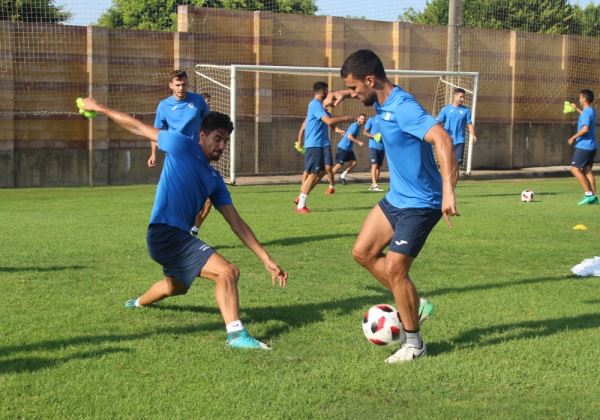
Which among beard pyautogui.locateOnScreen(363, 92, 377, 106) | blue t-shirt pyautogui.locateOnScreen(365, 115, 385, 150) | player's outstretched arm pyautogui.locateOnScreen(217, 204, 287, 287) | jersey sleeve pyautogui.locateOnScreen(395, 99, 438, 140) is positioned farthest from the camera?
blue t-shirt pyautogui.locateOnScreen(365, 115, 385, 150)

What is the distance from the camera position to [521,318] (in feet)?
24.4

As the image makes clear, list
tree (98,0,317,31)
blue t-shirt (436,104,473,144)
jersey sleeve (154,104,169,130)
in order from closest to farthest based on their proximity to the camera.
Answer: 1. jersey sleeve (154,104,169,130)
2. blue t-shirt (436,104,473,144)
3. tree (98,0,317,31)

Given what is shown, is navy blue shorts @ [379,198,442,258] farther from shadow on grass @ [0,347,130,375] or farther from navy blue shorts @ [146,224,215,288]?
shadow on grass @ [0,347,130,375]

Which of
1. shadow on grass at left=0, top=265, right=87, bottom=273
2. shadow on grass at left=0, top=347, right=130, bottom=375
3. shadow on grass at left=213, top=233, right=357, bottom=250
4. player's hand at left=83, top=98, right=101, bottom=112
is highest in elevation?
player's hand at left=83, top=98, right=101, bottom=112

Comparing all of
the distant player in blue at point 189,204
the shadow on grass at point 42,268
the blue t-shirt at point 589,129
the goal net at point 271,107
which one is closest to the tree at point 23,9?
the goal net at point 271,107

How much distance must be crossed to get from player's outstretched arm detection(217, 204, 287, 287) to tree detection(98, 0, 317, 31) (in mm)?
35303

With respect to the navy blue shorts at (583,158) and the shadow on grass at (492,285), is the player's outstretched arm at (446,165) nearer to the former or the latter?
the shadow on grass at (492,285)

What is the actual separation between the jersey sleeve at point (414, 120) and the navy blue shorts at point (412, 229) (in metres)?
0.56

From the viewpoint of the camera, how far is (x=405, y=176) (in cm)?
645

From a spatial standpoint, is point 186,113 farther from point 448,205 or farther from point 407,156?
point 448,205

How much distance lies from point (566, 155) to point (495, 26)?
550 inches

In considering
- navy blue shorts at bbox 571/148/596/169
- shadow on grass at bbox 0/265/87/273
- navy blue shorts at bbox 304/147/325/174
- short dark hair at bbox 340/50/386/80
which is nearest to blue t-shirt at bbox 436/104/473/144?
navy blue shorts at bbox 571/148/596/169

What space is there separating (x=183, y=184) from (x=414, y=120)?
5.84 feet

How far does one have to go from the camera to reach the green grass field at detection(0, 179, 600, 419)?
523cm
